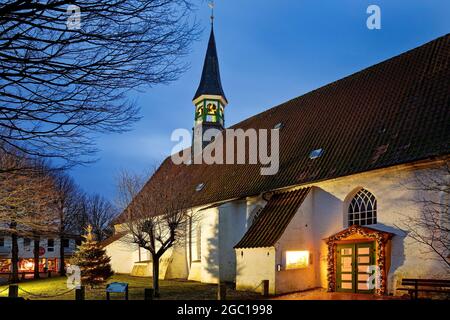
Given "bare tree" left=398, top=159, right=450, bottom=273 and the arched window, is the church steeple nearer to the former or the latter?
the arched window

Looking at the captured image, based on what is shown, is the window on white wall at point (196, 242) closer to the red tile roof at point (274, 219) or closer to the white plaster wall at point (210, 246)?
the white plaster wall at point (210, 246)

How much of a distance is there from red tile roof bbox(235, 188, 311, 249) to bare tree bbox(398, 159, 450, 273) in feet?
14.7

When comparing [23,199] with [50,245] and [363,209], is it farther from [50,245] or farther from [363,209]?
[50,245]

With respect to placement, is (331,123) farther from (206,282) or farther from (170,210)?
(206,282)

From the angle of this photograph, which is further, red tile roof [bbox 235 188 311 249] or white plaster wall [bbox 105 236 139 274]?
white plaster wall [bbox 105 236 139 274]

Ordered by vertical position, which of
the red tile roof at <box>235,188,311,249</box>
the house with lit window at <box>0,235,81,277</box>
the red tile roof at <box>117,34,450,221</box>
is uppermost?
the red tile roof at <box>117,34,450,221</box>

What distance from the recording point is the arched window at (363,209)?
15.4 m

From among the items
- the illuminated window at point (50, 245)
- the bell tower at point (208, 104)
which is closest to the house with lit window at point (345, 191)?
the bell tower at point (208, 104)

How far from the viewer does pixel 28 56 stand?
19.5 ft

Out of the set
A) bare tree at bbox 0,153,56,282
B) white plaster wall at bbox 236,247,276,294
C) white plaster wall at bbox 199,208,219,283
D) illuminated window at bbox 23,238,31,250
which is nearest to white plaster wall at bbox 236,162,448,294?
white plaster wall at bbox 236,247,276,294

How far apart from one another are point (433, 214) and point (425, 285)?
82.4 inches

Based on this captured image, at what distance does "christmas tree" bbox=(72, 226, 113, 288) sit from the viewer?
68.4 ft

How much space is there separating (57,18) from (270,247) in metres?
12.5
